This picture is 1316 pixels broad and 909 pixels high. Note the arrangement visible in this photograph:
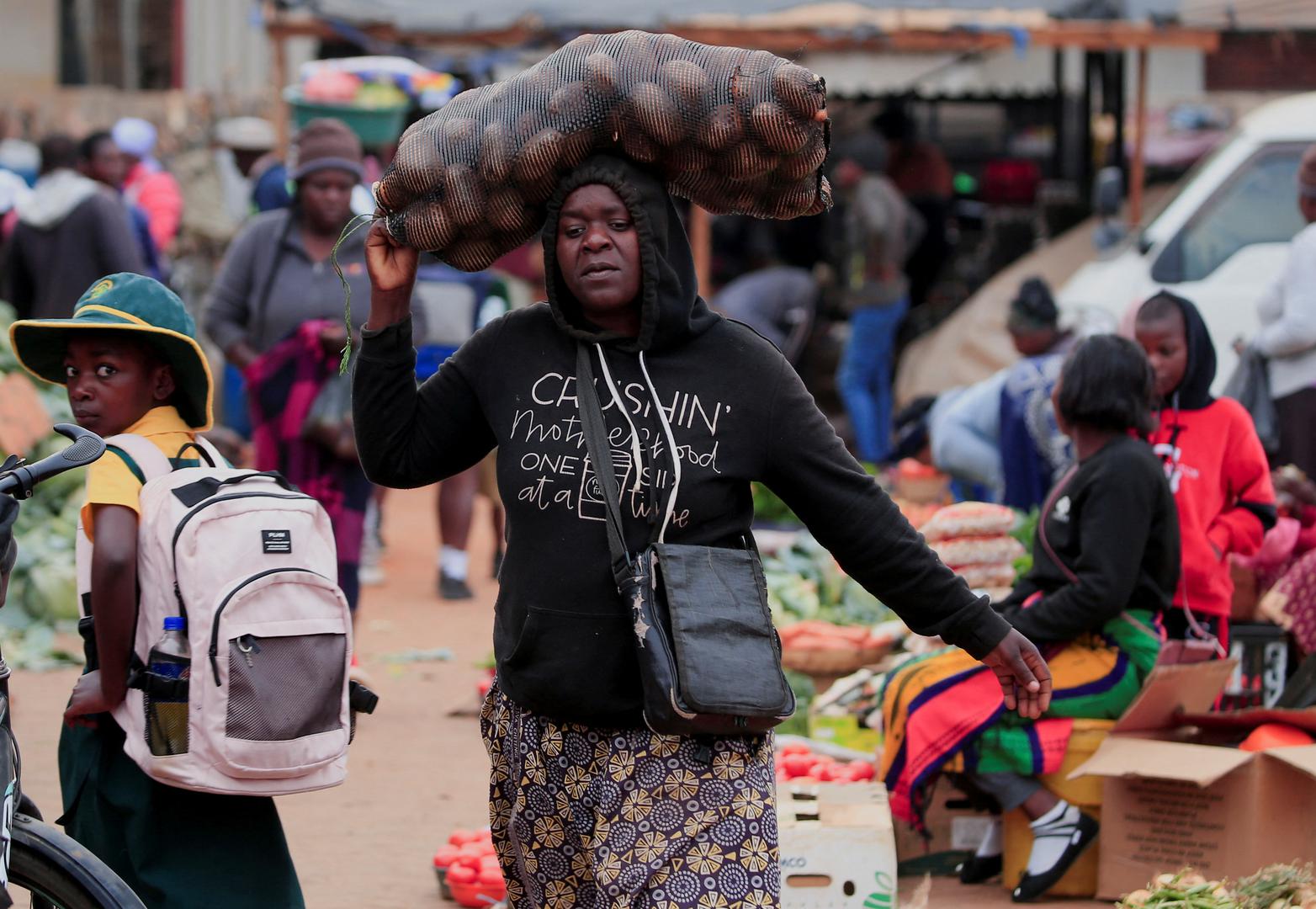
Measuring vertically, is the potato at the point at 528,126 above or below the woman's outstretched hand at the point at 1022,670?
above

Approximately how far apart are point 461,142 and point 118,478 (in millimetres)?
980

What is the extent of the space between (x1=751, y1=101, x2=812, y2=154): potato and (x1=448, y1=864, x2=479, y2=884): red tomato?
7.91 feet

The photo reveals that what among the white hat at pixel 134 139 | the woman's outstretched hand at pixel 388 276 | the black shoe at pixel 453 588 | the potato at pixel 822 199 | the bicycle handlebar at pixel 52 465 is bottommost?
the black shoe at pixel 453 588

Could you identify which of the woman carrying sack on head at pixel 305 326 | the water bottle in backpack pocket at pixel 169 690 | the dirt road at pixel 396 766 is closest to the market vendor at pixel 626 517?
the water bottle in backpack pocket at pixel 169 690

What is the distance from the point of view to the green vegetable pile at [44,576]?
26.2ft

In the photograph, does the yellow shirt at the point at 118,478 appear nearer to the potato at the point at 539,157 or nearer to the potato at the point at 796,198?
the potato at the point at 539,157

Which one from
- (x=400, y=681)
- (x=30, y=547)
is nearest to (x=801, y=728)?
(x=400, y=681)

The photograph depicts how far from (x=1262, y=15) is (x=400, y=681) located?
996cm

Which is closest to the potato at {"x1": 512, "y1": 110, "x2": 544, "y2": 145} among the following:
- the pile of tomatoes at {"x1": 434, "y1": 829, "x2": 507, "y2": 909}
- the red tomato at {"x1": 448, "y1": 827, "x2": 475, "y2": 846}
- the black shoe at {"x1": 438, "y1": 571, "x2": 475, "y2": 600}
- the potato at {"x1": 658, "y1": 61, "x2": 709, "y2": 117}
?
the potato at {"x1": 658, "y1": 61, "x2": 709, "y2": 117}

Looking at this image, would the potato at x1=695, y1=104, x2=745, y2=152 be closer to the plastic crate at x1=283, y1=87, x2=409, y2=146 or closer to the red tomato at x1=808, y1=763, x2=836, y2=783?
the red tomato at x1=808, y1=763, x2=836, y2=783

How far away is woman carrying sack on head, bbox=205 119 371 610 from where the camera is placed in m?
6.59

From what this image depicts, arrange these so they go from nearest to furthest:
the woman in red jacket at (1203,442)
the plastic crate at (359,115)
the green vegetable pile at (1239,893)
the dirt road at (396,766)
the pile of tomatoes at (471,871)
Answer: the green vegetable pile at (1239,893) < the pile of tomatoes at (471,871) < the dirt road at (396,766) < the woman in red jacket at (1203,442) < the plastic crate at (359,115)

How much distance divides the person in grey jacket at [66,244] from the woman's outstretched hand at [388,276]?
253 inches

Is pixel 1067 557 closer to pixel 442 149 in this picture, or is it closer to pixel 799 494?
pixel 799 494
